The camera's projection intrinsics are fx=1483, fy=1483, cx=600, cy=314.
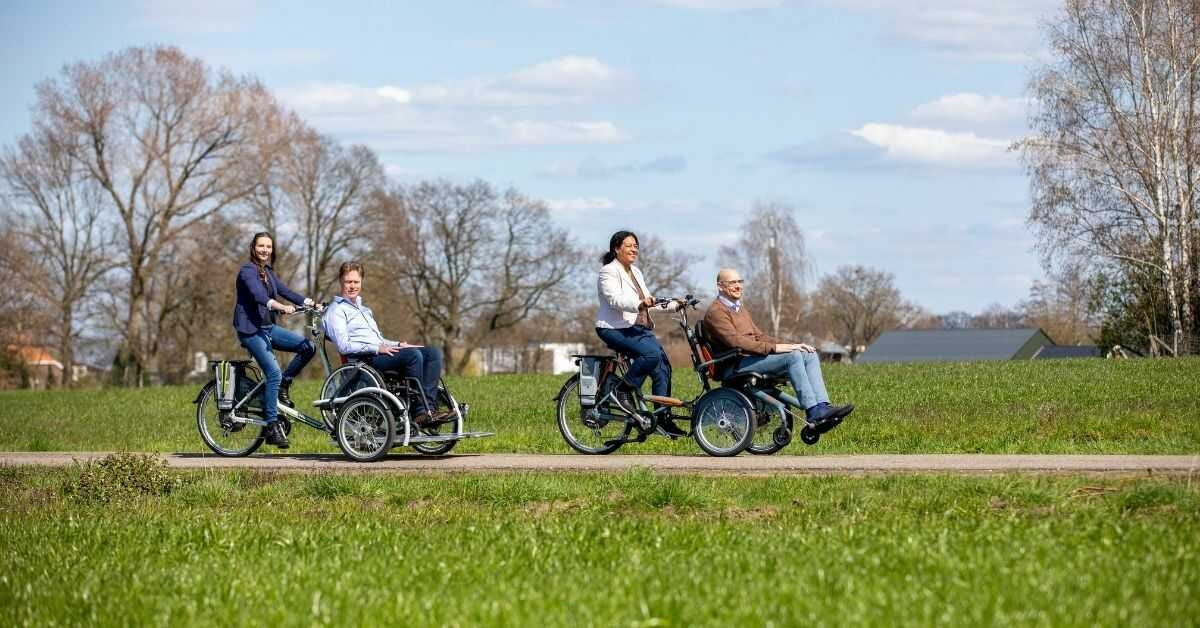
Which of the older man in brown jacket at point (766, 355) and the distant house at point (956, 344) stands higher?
the distant house at point (956, 344)

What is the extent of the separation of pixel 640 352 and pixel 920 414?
5.83 metres

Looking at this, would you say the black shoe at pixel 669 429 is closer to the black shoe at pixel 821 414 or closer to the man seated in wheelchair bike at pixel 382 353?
the black shoe at pixel 821 414

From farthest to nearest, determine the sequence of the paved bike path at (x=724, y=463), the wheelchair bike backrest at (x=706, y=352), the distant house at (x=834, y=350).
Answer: the distant house at (x=834, y=350), the wheelchair bike backrest at (x=706, y=352), the paved bike path at (x=724, y=463)

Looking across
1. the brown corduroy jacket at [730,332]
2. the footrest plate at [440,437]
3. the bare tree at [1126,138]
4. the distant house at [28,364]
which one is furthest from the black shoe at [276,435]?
the distant house at [28,364]

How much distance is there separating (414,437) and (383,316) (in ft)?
194

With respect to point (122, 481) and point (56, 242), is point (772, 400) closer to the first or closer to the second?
point (122, 481)

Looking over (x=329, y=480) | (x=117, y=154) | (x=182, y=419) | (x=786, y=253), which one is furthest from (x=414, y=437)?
(x=786, y=253)

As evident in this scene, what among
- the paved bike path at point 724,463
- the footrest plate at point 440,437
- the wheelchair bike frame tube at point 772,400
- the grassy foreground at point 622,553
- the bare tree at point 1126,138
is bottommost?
the grassy foreground at point 622,553

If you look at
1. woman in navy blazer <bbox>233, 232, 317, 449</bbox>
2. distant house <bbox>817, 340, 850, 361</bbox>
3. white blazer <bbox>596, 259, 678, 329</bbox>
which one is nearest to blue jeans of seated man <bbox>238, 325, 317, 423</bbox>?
woman in navy blazer <bbox>233, 232, 317, 449</bbox>

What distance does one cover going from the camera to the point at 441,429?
1337 centimetres

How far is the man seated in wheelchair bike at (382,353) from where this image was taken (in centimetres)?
1279

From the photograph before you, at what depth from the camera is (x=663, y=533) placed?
7992mm

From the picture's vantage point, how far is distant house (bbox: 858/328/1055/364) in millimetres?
94312

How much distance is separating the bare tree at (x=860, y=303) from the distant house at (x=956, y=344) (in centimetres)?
2179
